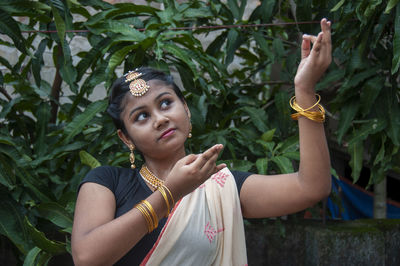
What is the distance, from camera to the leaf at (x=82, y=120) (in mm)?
2650

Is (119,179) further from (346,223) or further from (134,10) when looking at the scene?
(346,223)

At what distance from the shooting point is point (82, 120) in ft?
8.76

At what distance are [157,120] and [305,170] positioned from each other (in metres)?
0.46

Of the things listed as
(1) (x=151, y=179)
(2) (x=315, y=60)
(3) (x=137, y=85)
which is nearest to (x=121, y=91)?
(3) (x=137, y=85)

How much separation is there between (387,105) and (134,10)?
1456 mm

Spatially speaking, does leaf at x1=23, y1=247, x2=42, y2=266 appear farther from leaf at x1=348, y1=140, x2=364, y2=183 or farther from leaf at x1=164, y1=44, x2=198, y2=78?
leaf at x1=348, y1=140, x2=364, y2=183

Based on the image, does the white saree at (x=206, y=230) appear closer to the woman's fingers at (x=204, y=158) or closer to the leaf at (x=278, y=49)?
the woman's fingers at (x=204, y=158)

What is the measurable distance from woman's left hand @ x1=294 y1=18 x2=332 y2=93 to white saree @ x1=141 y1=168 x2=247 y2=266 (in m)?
0.42

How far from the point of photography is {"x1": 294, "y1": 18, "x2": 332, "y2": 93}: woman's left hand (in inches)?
52.7

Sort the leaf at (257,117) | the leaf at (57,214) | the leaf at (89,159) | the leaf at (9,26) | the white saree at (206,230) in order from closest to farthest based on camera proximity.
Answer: the white saree at (206,230), the leaf at (9,26), the leaf at (57,214), the leaf at (89,159), the leaf at (257,117)

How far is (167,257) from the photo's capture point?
58.7 inches

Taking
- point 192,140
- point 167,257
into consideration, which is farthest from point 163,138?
point 192,140

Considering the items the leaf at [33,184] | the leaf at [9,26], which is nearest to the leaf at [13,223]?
the leaf at [33,184]

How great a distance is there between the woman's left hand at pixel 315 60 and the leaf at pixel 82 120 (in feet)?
4.89
